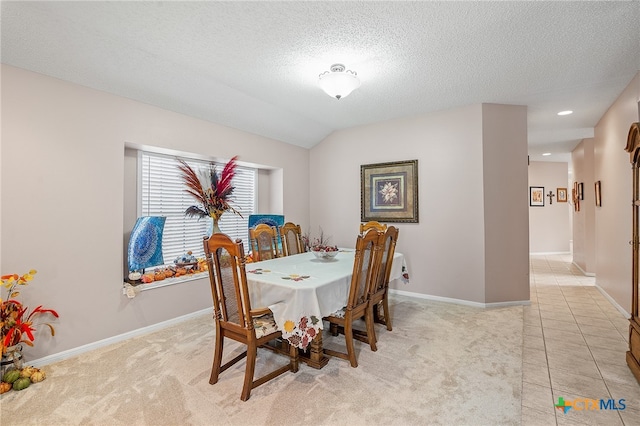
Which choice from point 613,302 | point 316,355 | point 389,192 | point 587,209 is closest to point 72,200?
point 316,355

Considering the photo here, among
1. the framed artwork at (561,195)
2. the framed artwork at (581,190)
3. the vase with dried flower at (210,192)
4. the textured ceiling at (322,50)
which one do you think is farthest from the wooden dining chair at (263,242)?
the framed artwork at (561,195)

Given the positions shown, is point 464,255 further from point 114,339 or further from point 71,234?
point 71,234

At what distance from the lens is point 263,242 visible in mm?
3357

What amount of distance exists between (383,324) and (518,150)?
9.18 ft

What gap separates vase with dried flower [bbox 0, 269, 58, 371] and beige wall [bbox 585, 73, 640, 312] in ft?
18.4

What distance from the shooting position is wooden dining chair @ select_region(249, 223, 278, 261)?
130 inches

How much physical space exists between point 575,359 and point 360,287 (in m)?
1.86

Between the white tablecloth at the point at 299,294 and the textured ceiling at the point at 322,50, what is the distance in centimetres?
186

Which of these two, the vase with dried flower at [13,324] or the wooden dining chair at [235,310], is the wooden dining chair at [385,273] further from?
the vase with dried flower at [13,324]

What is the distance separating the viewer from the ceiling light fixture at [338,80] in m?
2.62

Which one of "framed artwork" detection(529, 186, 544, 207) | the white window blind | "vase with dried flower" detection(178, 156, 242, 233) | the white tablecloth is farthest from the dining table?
"framed artwork" detection(529, 186, 544, 207)

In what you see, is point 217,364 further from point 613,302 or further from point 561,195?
point 561,195

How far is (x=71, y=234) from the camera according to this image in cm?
258

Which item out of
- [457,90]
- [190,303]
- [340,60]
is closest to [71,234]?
[190,303]
